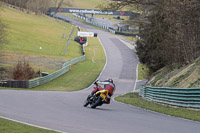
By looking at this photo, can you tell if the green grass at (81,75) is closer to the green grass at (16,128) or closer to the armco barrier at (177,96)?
the armco barrier at (177,96)

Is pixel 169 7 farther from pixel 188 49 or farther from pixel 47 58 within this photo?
pixel 47 58

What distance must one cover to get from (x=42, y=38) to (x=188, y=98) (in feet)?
253

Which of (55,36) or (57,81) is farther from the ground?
(55,36)

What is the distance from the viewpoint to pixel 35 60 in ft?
206

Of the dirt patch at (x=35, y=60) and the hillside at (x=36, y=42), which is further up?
the hillside at (x=36, y=42)

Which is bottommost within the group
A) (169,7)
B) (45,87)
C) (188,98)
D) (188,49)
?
(45,87)

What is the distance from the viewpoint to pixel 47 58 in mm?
66312

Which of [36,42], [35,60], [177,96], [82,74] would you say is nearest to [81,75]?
[82,74]

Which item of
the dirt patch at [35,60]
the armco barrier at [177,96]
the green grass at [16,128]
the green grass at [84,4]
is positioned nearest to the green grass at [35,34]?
the dirt patch at [35,60]

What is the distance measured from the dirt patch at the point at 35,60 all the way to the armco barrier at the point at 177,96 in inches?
1413

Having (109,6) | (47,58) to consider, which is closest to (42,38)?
(47,58)

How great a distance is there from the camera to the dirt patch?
57.0 meters

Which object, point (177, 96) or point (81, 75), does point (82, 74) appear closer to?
point (81, 75)

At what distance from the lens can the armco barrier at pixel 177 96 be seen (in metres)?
16.0
